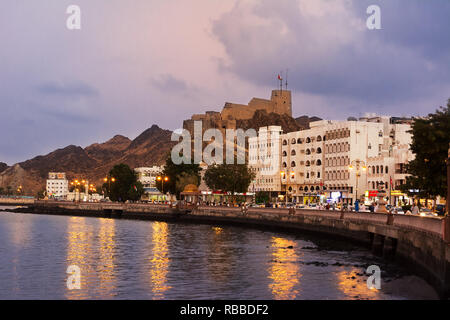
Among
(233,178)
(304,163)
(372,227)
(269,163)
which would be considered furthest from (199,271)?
(269,163)

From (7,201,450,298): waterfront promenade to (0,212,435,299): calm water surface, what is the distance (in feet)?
4.35

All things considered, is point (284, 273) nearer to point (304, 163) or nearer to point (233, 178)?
point (233, 178)

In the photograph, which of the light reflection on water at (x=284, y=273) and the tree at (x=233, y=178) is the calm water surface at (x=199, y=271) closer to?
the light reflection on water at (x=284, y=273)

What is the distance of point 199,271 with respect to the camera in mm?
47500

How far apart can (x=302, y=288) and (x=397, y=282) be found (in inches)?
237

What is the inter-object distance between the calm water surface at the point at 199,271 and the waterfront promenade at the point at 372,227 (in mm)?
1325

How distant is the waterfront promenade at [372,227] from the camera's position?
33594mm

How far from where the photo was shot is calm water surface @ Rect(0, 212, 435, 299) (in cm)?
3719

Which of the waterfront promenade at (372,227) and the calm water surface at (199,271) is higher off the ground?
the waterfront promenade at (372,227)

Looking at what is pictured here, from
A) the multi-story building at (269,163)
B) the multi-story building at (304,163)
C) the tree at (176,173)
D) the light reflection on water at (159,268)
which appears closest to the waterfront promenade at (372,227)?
the light reflection on water at (159,268)

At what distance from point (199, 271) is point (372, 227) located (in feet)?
61.8

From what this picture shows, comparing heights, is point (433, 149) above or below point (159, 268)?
above
